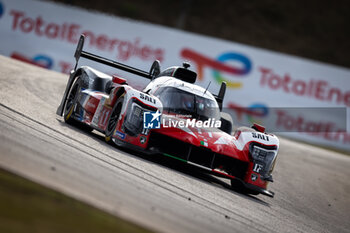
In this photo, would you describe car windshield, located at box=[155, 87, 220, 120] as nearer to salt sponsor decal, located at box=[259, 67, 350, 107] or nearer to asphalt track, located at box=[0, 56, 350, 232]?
asphalt track, located at box=[0, 56, 350, 232]

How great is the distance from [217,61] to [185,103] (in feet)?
34.8

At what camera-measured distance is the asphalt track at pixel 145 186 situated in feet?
17.5

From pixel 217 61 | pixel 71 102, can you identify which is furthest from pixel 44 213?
pixel 217 61

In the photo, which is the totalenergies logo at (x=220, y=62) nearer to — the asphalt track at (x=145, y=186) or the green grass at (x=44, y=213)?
the asphalt track at (x=145, y=186)

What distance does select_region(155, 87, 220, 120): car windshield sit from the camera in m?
9.52

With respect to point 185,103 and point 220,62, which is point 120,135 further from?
point 220,62

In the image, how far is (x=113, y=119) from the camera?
365 inches

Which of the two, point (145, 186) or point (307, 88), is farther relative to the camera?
point (307, 88)

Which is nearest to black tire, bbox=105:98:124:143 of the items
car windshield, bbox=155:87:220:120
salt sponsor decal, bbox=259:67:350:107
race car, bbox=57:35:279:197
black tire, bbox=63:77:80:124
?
race car, bbox=57:35:279:197

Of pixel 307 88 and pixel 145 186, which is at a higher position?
pixel 307 88

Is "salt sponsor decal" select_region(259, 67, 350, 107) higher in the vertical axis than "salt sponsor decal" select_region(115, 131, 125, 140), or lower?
higher

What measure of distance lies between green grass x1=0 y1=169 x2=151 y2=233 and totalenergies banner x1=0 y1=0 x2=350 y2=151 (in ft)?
44.9

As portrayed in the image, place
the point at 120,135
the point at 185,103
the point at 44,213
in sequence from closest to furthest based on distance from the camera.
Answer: the point at 44,213
the point at 120,135
the point at 185,103

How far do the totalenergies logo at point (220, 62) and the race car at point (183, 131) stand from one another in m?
9.60
